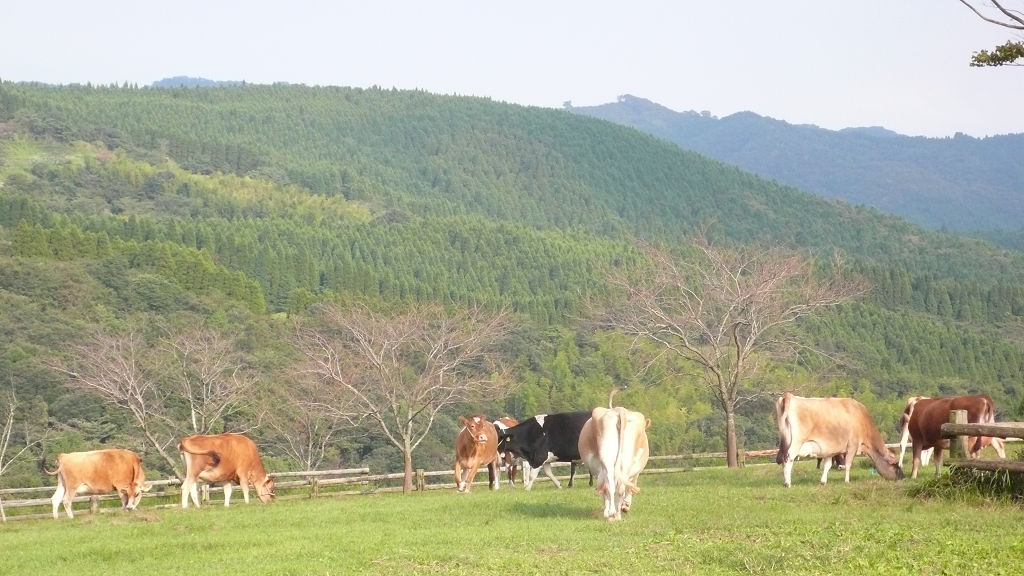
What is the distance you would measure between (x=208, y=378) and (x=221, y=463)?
63.6 ft

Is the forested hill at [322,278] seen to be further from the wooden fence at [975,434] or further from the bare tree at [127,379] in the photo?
the wooden fence at [975,434]

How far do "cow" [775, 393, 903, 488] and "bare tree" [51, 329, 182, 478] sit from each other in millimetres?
18718

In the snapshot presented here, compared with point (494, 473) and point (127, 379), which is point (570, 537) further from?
point (127, 379)

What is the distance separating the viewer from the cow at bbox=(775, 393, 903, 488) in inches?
874

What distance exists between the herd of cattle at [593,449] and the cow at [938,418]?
20 mm

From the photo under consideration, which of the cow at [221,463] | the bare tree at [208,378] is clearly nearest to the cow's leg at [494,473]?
the cow at [221,463]

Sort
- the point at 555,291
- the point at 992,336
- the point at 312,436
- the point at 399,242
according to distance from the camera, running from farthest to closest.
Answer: the point at 399,242
the point at 555,291
the point at 992,336
the point at 312,436

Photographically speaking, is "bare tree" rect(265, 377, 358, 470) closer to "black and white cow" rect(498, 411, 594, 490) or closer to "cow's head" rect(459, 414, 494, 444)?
"black and white cow" rect(498, 411, 594, 490)

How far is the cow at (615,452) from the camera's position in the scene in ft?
62.2

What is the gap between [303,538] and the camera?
1858cm

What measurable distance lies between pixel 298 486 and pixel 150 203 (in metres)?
120

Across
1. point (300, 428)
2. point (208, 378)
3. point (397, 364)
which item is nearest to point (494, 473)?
point (397, 364)

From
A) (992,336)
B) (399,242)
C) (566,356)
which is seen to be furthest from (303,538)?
(399,242)

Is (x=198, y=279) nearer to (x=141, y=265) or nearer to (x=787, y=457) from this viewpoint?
(x=141, y=265)
